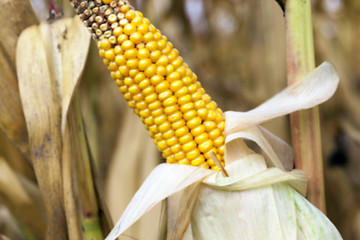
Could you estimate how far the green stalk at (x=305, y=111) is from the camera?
2.20 feet

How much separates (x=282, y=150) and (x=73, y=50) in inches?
20.6

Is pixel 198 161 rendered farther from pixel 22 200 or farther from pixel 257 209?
pixel 22 200

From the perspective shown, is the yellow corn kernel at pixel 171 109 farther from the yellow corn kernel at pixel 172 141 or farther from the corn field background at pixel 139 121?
the corn field background at pixel 139 121

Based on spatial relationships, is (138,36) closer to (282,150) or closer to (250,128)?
(250,128)

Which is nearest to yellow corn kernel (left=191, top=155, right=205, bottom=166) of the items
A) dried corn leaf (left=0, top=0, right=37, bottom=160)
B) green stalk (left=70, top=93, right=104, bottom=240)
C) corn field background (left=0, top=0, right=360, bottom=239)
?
corn field background (left=0, top=0, right=360, bottom=239)

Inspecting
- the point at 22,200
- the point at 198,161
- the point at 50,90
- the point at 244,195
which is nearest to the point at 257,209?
the point at 244,195

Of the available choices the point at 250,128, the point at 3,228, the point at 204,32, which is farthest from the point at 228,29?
the point at 250,128

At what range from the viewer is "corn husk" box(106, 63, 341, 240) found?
598mm

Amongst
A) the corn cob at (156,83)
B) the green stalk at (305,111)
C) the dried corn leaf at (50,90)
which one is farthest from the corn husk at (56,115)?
the green stalk at (305,111)

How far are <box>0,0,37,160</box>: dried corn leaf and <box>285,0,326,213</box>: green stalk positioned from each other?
65cm

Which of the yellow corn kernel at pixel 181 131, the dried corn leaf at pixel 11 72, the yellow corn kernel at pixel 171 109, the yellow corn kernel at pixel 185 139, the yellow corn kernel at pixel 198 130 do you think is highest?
the dried corn leaf at pixel 11 72

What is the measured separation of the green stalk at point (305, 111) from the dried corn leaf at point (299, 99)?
0.07 feet

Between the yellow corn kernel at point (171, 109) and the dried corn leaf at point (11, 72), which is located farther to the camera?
the dried corn leaf at point (11, 72)

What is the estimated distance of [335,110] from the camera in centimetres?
167
